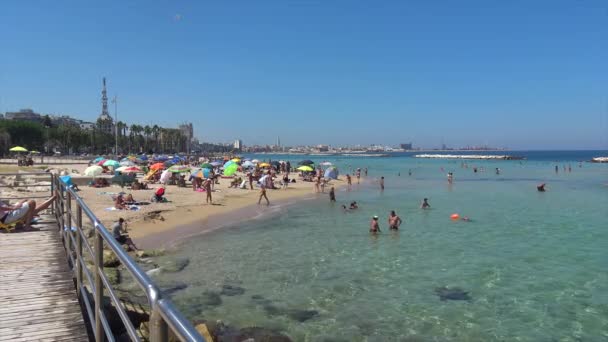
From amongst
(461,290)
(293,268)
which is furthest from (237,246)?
(461,290)

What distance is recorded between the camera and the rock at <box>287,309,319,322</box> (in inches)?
364

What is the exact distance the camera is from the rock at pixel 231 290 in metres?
10.7

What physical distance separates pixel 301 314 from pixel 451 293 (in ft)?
13.3

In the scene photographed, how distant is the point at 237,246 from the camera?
16.0 m

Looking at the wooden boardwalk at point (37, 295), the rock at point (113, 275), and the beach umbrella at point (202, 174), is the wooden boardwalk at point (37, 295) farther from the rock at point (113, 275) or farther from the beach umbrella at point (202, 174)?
the beach umbrella at point (202, 174)

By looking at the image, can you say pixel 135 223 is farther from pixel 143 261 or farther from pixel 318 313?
pixel 318 313

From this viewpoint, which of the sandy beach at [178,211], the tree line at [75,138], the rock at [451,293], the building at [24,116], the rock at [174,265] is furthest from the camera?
the building at [24,116]

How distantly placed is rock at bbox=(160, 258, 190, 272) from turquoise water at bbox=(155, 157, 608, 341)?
0.26 metres

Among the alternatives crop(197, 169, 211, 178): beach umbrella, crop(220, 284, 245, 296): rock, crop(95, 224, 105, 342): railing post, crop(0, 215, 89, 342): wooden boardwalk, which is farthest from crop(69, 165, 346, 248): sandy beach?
crop(95, 224, 105, 342): railing post

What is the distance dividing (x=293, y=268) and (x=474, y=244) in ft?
26.0

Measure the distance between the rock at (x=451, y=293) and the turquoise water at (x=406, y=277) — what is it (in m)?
0.21

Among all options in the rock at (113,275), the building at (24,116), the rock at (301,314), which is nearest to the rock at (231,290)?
the rock at (301,314)

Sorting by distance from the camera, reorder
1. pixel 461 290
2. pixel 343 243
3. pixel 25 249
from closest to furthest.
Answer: pixel 25 249 < pixel 461 290 < pixel 343 243

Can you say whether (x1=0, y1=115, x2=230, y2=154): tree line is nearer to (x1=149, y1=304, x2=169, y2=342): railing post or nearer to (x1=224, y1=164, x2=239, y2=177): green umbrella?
(x1=224, y1=164, x2=239, y2=177): green umbrella
